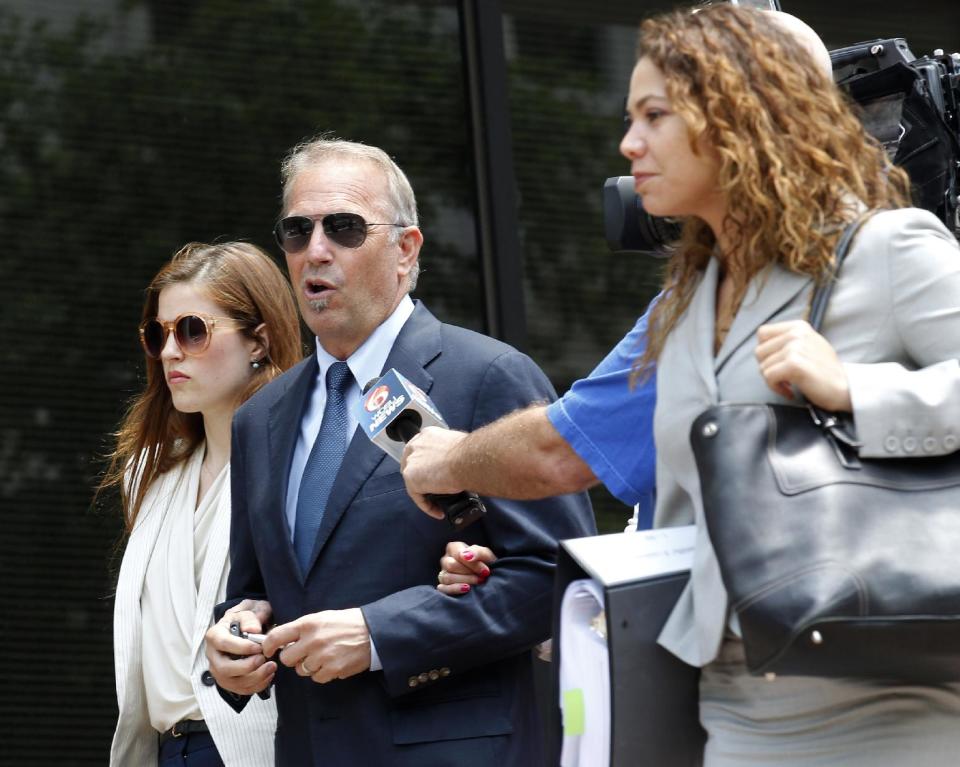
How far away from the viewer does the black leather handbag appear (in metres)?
1.98

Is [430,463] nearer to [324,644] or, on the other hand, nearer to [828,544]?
[324,644]

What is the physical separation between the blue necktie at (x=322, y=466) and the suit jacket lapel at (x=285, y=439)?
1.2 inches

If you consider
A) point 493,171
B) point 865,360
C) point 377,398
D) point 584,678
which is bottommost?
point 584,678

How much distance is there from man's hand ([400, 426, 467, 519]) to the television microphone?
0.06 m

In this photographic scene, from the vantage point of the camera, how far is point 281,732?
3.49 m

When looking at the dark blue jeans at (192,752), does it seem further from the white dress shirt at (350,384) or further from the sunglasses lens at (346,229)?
the sunglasses lens at (346,229)

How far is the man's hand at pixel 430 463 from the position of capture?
2805 mm

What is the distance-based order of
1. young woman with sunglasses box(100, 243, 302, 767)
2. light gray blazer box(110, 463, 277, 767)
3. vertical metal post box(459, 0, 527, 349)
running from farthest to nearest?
vertical metal post box(459, 0, 527, 349) → young woman with sunglasses box(100, 243, 302, 767) → light gray blazer box(110, 463, 277, 767)

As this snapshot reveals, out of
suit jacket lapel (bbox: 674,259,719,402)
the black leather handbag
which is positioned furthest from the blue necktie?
the black leather handbag

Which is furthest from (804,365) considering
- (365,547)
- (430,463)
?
(365,547)

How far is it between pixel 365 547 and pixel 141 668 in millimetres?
941

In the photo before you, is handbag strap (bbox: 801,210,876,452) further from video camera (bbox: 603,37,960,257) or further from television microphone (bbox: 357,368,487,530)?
television microphone (bbox: 357,368,487,530)

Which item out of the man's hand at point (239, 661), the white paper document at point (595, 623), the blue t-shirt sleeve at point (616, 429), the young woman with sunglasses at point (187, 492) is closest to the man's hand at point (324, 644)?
the man's hand at point (239, 661)

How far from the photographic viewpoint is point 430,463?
2.83 metres
